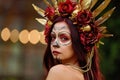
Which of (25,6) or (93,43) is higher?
(25,6)

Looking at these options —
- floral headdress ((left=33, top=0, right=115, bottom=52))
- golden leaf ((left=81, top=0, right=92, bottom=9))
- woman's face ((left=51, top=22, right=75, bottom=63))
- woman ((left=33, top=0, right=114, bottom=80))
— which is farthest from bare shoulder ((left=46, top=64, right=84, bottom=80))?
golden leaf ((left=81, top=0, right=92, bottom=9))

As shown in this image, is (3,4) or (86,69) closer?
(86,69)

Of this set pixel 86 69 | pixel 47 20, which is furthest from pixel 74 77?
pixel 47 20

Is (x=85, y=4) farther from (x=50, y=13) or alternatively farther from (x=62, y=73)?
(x=62, y=73)

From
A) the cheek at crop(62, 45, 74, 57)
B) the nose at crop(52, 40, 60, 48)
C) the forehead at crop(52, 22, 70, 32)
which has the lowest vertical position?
the cheek at crop(62, 45, 74, 57)

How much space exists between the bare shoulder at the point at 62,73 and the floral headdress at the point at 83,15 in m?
0.24

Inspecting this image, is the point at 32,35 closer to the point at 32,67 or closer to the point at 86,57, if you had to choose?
the point at 32,67

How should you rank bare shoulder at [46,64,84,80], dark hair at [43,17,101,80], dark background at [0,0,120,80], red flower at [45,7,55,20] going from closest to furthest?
1. bare shoulder at [46,64,84,80]
2. dark hair at [43,17,101,80]
3. red flower at [45,7,55,20]
4. dark background at [0,0,120,80]

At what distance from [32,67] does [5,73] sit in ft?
1.76

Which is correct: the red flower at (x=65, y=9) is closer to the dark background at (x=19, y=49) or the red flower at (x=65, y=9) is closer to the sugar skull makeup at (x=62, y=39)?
the sugar skull makeup at (x=62, y=39)

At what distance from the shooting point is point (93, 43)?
4711mm

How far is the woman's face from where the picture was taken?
458cm

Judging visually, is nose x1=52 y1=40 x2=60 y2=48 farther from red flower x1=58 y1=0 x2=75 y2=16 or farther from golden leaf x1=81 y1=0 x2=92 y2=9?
golden leaf x1=81 y1=0 x2=92 y2=9

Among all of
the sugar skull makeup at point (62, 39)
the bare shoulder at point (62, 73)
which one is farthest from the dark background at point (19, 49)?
the bare shoulder at point (62, 73)
